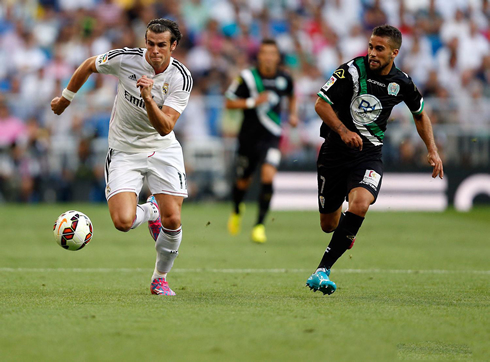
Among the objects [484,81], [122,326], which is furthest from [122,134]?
[484,81]

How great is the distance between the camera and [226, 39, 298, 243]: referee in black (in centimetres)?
1202

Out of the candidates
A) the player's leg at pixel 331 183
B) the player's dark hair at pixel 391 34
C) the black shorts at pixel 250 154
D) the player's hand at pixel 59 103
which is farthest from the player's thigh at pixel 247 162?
the player's dark hair at pixel 391 34

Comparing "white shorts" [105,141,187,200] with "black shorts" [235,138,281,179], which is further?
"black shorts" [235,138,281,179]

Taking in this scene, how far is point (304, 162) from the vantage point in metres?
18.0

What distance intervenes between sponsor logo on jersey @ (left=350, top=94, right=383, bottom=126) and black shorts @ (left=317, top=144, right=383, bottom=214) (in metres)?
0.32

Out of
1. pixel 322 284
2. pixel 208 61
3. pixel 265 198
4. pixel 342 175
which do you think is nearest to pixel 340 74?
pixel 342 175

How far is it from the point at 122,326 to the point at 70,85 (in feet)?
9.11

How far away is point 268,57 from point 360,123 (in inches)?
204

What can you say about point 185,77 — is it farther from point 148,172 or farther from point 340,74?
point 340,74

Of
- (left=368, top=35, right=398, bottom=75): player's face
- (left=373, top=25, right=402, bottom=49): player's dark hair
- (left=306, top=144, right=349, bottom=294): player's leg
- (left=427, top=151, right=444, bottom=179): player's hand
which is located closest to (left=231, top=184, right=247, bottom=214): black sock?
(left=306, top=144, right=349, bottom=294): player's leg

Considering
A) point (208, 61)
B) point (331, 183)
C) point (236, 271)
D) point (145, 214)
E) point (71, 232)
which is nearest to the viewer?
point (71, 232)

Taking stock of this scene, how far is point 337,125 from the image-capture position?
6.69m

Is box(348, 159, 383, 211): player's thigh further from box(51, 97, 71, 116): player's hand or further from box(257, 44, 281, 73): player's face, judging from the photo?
box(257, 44, 281, 73): player's face

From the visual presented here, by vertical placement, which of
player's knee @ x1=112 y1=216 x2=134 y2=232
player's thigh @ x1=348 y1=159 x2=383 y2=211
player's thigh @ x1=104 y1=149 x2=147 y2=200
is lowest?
player's knee @ x1=112 y1=216 x2=134 y2=232
